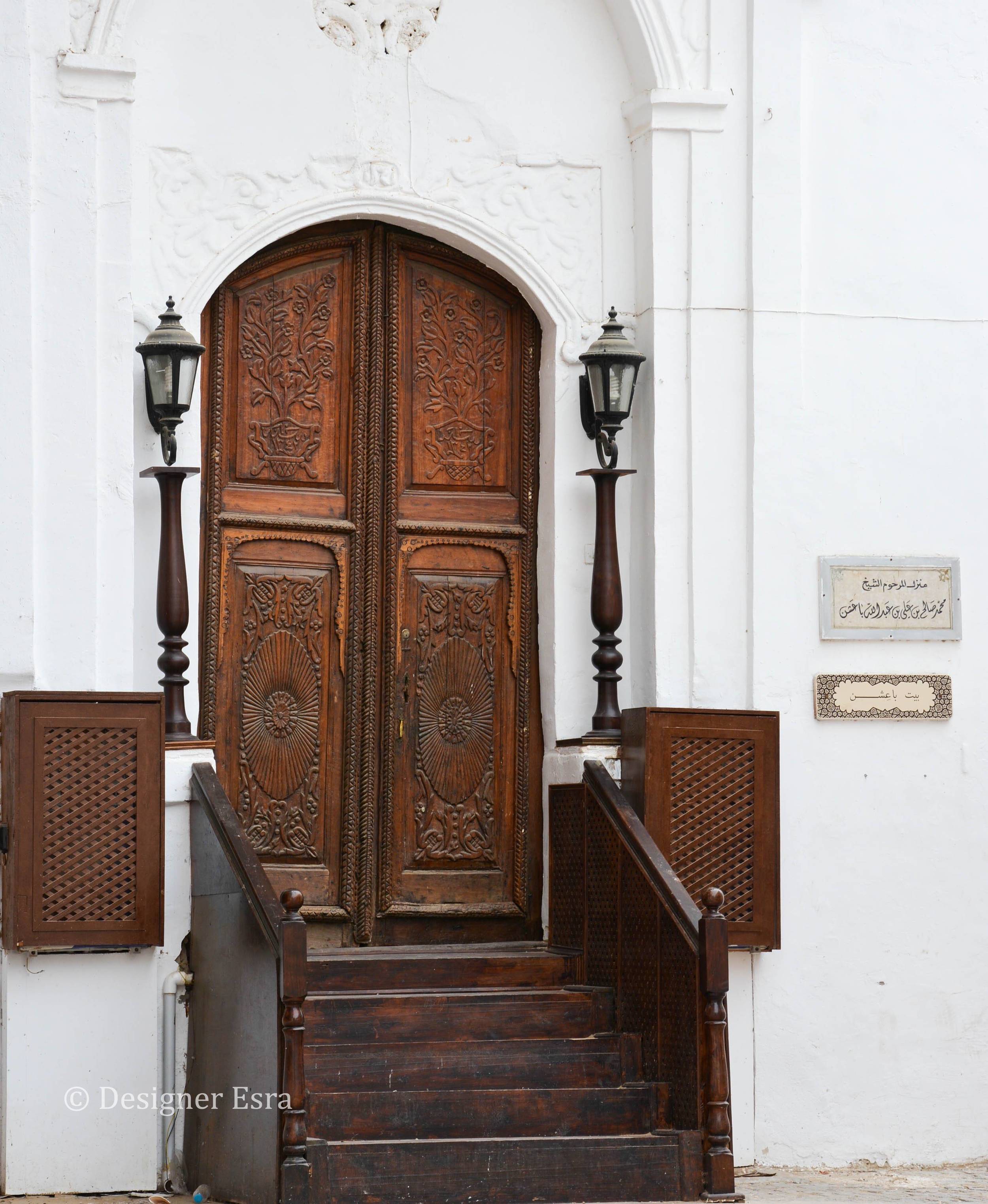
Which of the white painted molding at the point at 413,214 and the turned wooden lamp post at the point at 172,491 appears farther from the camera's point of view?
the white painted molding at the point at 413,214

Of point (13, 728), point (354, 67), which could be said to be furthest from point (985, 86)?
point (13, 728)

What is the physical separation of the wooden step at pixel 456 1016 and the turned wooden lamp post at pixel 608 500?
107cm

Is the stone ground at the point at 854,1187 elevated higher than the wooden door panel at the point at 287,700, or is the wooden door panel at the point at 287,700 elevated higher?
the wooden door panel at the point at 287,700

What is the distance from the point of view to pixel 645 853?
6445 millimetres

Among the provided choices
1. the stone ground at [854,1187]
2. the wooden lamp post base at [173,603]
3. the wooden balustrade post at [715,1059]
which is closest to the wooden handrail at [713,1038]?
the wooden balustrade post at [715,1059]

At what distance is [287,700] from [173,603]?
2.39 ft

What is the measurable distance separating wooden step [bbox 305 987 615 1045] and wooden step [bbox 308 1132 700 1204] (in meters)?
0.51

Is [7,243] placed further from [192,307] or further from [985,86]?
[985,86]

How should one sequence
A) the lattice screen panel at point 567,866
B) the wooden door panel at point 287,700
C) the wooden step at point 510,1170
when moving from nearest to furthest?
the wooden step at point 510,1170
the lattice screen panel at point 567,866
the wooden door panel at point 287,700

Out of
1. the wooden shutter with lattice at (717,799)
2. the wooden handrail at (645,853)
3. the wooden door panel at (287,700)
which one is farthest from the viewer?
the wooden door panel at (287,700)

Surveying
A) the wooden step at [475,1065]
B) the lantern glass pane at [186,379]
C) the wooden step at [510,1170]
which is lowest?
the wooden step at [510,1170]

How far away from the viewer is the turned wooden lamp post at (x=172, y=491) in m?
6.75

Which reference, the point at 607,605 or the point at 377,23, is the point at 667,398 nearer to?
the point at 607,605

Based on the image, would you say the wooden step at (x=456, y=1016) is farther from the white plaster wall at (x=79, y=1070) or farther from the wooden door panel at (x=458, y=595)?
the wooden door panel at (x=458, y=595)
